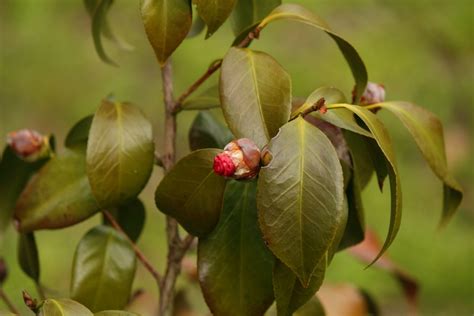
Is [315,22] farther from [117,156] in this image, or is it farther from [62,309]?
[62,309]

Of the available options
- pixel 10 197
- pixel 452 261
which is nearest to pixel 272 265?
pixel 10 197

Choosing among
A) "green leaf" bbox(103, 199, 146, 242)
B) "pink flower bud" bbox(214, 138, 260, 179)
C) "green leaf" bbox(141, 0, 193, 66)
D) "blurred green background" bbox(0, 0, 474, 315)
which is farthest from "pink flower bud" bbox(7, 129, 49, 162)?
"blurred green background" bbox(0, 0, 474, 315)

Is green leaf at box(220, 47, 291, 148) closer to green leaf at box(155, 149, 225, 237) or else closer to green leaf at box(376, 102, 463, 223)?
green leaf at box(155, 149, 225, 237)

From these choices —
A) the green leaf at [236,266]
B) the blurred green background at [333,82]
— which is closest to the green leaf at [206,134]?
the green leaf at [236,266]

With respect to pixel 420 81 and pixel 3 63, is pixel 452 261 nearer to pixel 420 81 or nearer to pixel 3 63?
pixel 420 81

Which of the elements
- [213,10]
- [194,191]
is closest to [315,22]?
[213,10]
